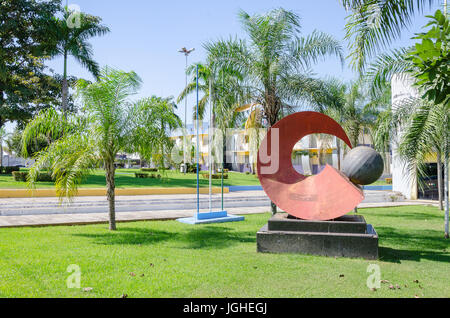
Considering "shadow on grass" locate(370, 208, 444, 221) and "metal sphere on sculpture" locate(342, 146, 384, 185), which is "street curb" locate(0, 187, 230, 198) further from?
"metal sphere on sculpture" locate(342, 146, 384, 185)

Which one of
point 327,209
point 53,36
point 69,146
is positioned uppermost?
point 53,36

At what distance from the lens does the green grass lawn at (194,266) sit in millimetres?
5316

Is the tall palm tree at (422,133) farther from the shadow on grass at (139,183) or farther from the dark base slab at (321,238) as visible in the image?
the shadow on grass at (139,183)

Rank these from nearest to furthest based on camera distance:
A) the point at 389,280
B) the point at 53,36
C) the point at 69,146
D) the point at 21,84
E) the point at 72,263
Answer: the point at 389,280, the point at 72,263, the point at 69,146, the point at 53,36, the point at 21,84

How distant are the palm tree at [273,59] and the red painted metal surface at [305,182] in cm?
282

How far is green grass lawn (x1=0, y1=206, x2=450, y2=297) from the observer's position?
5316 millimetres

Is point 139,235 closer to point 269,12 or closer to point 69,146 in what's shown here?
point 69,146

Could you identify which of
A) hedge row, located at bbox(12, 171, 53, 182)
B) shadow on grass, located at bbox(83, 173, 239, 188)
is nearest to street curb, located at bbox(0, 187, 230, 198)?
shadow on grass, located at bbox(83, 173, 239, 188)

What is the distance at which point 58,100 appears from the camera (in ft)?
93.9

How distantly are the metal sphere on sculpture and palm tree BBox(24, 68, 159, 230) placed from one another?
521cm

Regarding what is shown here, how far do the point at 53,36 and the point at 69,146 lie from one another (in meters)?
15.3

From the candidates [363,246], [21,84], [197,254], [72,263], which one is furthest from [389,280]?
[21,84]

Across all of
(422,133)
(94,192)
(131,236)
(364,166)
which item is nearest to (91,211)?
(94,192)

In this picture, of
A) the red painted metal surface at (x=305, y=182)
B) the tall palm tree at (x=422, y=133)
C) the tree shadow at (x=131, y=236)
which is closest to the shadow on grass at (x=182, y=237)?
the tree shadow at (x=131, y=236)
